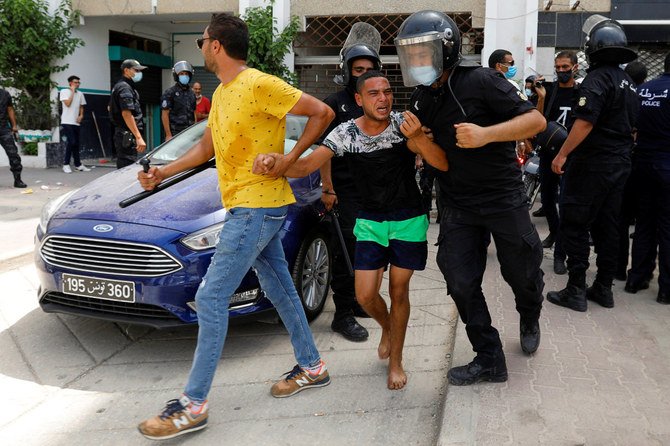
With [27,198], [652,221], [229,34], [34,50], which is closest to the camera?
[229,34]

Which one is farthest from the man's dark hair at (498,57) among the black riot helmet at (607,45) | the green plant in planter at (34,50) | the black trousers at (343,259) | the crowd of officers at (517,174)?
the green plant in planter at (34,50)

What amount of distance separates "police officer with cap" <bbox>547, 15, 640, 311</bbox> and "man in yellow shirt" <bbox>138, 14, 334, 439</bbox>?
217 cm

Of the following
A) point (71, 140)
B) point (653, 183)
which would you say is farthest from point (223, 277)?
point (71, 140)

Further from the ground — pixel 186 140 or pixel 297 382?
pixel 186 140

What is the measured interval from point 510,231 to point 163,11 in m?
12.0

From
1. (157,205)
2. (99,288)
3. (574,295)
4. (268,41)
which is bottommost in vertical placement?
(574,295)

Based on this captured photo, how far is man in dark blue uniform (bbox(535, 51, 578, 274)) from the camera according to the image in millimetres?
6141

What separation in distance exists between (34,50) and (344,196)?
1168 centimetres

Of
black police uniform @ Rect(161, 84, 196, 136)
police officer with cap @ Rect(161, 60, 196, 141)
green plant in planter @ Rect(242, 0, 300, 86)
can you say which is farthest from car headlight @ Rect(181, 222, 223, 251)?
green plant in planter @ Rect(242, 0, 300, 86)

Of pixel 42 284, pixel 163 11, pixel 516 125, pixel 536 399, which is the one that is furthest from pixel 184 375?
pixel 163 11

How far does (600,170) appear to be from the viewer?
182 inches

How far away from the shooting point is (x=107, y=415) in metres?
3.43

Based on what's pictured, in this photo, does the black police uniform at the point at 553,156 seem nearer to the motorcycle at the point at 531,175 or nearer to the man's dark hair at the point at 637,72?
the man's dark hair at the point at 637,72

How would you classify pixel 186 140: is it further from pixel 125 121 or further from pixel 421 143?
pixel 421 143
